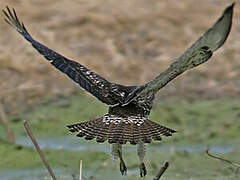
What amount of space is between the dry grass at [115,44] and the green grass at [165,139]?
519mm

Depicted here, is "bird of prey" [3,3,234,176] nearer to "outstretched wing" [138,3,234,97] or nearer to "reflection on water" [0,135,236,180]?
"outstretched wing" [138,3,234,97]

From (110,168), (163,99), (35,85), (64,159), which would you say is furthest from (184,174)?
(35,85)

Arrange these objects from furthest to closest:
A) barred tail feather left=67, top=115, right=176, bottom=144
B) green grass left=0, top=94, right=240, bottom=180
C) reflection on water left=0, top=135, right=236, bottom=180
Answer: green grass left=0, top=94, right=240, bottom=180 → reflection on water left=0, top=135, right=236, bottom=180 → barred tail feather left=67, top=115, right=176, bottom=144

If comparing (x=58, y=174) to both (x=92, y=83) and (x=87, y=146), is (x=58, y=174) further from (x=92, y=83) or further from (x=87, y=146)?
(x=92, y=83)

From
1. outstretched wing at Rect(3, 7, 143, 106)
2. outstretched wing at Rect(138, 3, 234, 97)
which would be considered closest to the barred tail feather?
outstretched wing at Rect(3, 7, 143, 106)

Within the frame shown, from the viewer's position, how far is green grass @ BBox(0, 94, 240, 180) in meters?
8.37

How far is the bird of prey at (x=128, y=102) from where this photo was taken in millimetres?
5527

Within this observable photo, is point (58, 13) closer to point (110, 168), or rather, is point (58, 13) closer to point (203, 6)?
point (203, 6)

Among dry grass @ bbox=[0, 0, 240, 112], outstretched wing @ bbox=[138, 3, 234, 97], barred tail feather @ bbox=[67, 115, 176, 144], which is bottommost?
barred tail feather @ bbox=[67, 115, 176, 144]

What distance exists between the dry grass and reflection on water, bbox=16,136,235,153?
4.48 ft

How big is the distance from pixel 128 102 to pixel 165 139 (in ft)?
11.4

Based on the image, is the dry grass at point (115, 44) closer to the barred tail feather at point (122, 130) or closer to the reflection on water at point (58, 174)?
the reflection on water at point (58, 174)

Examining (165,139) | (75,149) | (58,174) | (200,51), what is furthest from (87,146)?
(200,51)

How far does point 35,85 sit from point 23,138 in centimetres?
208
